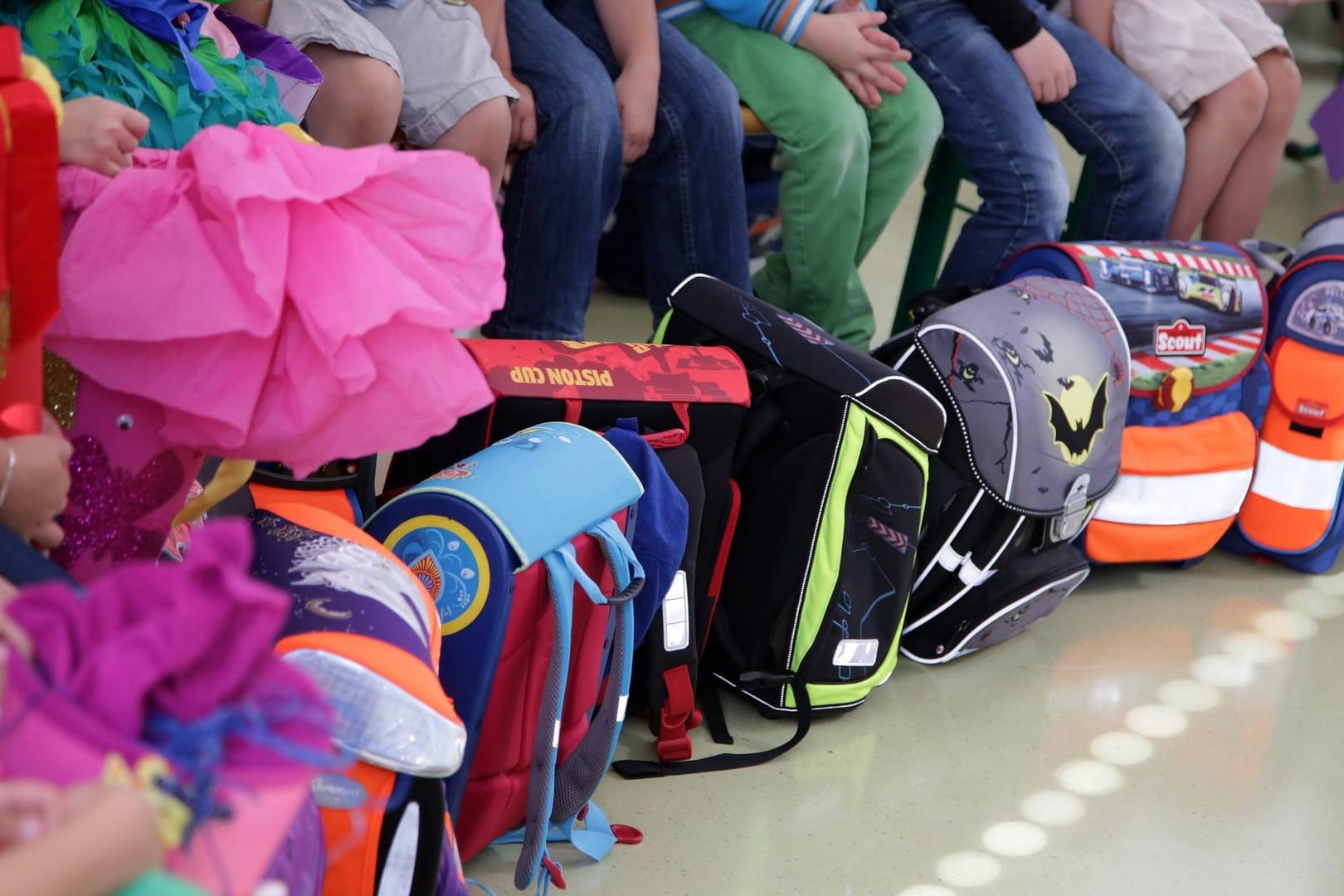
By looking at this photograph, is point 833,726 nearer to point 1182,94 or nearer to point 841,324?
point 841,324

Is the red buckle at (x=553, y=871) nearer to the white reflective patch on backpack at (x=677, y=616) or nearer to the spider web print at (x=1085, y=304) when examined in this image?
the white reflective patch on backpack at (x=677, y=616)

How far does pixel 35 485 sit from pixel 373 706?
0.89ft

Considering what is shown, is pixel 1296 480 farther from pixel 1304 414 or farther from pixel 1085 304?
pixel 1085 304

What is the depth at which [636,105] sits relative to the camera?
6.14 feet

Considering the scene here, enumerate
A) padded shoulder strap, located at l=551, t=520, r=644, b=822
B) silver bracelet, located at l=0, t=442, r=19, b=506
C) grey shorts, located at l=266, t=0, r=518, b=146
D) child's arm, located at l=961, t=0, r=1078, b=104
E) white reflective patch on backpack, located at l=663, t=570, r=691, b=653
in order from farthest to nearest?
child's arm, located at l=961, t=0, r=1078, b=104
grey shorts, located at l=266, t=0, r=518, b=146
white reflective patch on backpack, located at l=663, t=570, r=691, b=653
padded shoulder strap, located at l=551, t=520, r=644, b=822
silver bracelet, located at l=0, t=442, r=19, b=506

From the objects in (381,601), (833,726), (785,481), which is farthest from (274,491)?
(833,726)

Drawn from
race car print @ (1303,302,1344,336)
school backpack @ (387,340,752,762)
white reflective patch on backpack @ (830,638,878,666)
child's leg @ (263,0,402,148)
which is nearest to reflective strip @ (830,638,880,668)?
white reflective patch on backpack @ (830,638,878,666)

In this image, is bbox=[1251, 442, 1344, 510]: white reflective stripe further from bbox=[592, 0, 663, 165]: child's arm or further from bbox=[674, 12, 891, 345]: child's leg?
bbox=[592, 0, 663, 165]: child's arm

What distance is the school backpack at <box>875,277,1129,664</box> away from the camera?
1.65 m

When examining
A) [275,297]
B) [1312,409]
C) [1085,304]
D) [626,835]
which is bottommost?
[626,835]

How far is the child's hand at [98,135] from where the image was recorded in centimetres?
92

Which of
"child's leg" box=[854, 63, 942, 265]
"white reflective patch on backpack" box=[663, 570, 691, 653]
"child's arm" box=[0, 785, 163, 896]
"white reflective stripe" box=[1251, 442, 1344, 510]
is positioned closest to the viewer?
"child's arm" box=[0, 785, 163, 896]

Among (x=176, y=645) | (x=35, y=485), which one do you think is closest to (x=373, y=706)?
(x=35, y=485)

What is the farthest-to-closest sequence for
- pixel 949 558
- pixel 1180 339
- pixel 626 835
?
pixel 1180 339
pixel 949 558
pixel 626 835
